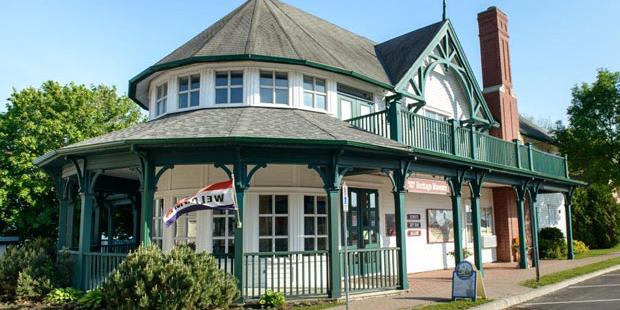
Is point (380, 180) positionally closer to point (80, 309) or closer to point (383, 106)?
point (383, 106)

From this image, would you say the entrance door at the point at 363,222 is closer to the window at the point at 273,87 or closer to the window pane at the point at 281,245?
the window pane at the point at 281,245

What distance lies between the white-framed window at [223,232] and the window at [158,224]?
191 cm

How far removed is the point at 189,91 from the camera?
575 inches

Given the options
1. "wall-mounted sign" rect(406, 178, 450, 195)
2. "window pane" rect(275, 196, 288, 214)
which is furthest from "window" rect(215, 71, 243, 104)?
"wall-mounted sign" rect(406, 178, 450, 195)

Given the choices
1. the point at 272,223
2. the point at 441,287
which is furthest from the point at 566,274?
the point at 272,223

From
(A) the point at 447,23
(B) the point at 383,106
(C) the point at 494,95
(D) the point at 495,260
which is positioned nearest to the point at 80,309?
(B) the point at 383,106

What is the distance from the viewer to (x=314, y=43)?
16.0 metres

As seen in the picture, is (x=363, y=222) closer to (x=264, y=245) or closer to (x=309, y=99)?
(x=264, y=245)

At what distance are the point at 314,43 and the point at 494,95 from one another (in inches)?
423

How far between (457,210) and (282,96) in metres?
6.07

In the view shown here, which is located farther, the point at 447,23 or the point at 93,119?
the point at 93,119

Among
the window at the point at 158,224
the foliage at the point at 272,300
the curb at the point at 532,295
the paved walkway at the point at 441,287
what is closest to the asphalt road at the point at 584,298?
the curb at the point at 532,295

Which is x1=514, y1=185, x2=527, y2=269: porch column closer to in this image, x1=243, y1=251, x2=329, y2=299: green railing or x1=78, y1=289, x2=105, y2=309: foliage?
x1=243, y1=251, x2=329, y2=299: green railing

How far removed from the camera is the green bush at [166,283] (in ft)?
30.1
